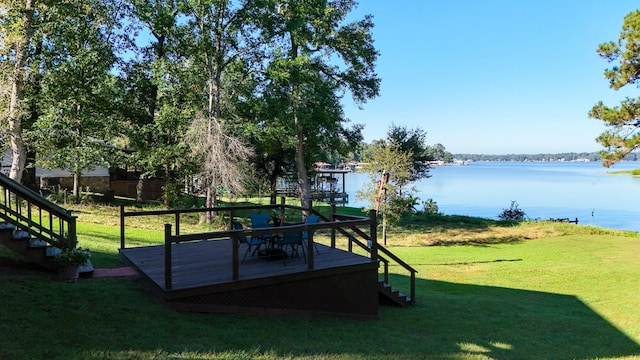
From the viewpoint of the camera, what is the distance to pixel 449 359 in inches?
191

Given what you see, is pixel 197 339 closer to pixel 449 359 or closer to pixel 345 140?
pixel 449 359

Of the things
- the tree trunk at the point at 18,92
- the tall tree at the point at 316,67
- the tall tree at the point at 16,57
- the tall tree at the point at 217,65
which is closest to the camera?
the tall tree at the point at 16,57

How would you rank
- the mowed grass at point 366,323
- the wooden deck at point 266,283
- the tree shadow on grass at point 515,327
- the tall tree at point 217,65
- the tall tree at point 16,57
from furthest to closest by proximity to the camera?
the tall tree at point 217,65 < the tall tree at point 16,57 < the tree shadow on grass at point 515,327 < the wooden deck at point 266,283 < the mowed grass at point 366,323

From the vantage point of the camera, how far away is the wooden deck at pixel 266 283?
5492 mm

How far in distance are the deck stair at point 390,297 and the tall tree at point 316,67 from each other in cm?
1418

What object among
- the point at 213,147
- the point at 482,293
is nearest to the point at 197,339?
the point at 482,293

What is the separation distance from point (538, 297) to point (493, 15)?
A: 22.1 metres

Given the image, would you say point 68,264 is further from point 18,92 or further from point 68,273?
point 18,92

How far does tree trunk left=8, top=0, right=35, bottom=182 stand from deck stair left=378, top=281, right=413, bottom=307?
1370cm

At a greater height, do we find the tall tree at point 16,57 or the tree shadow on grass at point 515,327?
the tall tree at point 16,57

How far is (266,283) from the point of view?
587cm

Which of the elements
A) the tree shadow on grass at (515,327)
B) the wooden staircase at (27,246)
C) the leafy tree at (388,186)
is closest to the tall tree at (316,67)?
the leafy tree at (388,186)

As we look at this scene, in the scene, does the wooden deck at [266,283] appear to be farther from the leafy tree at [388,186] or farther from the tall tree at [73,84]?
the tall tree at [73,84]


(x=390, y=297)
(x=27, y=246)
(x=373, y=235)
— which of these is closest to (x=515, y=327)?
(x=390, y=297)
